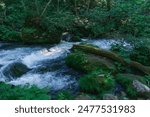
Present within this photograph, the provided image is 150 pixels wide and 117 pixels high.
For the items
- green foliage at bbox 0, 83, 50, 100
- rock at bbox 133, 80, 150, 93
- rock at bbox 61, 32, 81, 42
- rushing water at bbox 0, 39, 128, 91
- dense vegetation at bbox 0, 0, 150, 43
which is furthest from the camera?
rock at bbox 61, 32, 81, 42

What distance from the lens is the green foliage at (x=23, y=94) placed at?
7961 mm

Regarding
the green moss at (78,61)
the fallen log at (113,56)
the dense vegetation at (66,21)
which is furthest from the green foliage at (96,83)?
the dense vegetation at (66,21)

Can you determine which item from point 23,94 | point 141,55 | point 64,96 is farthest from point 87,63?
point 23,94

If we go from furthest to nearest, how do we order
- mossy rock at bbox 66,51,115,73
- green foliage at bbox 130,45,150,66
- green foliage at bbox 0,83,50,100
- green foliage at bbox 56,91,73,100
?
1. green foliage at bbox 130,45,150,66
2. mossy rock at bbox 66,51,115,73
3. green foliage at bbox 56,91,73,100
4. green foliage at bbox 0,83,50,100

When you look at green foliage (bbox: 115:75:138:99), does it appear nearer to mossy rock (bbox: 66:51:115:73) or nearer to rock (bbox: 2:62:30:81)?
mossy rock (bbox: 66:51:115:73)

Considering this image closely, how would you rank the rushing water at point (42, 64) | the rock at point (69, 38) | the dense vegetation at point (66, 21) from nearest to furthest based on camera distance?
the rushing water at point (42, 64)
the dense vegetation at point (66, 21)
the rock at point (69, 38)

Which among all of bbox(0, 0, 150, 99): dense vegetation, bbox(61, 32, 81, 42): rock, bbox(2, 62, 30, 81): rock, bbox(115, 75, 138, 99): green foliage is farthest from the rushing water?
bbox(115, 75, 138, 99): green foliage

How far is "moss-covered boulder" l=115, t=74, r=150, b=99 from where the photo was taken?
9.02m

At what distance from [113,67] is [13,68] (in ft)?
11.6

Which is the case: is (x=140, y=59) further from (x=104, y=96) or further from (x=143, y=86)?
(x=104, y=96)

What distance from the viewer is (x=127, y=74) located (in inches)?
403

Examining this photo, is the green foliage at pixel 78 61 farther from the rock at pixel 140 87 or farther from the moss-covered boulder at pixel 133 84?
the rock at pixel 140 87

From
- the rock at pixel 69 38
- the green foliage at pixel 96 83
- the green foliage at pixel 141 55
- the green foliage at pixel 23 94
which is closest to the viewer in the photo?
the green foliage at pixel 23 94

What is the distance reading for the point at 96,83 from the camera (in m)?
9.04
